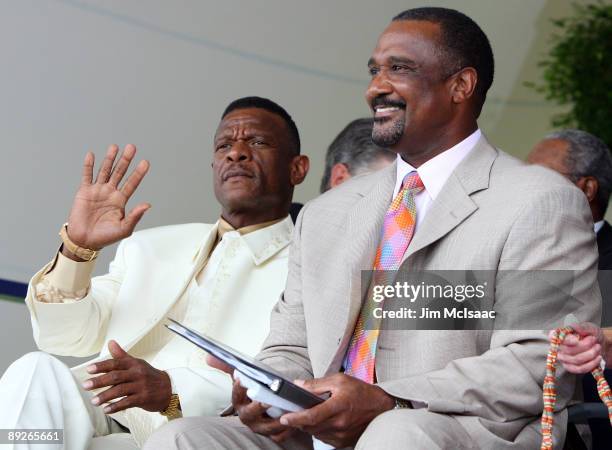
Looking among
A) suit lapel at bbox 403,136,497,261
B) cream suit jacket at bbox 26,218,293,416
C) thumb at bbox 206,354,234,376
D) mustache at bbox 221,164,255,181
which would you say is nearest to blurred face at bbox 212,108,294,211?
mustache at bbox 221,164,255,181

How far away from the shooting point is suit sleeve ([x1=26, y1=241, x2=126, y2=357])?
3.37 metres

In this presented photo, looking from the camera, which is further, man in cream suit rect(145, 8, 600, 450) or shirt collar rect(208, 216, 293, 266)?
shirt collar rect(208, 216, 293, 266)

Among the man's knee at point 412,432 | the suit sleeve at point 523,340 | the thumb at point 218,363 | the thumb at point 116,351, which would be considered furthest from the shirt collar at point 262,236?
the man's knee at point 412,432

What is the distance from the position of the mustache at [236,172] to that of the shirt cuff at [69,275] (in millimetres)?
631

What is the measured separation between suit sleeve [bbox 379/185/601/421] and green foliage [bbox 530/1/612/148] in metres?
4.23

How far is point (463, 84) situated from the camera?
3021 millimetres

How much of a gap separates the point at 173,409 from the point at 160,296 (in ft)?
1.76

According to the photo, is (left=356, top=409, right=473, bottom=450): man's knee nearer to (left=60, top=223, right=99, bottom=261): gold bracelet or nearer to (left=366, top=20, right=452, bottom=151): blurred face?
(left=366, top=20, right=452, bottom=151): blurred face

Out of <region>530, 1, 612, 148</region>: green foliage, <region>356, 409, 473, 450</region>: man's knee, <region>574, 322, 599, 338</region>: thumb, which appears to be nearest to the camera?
<region>356, 409, 473, 450</region>: man's knee

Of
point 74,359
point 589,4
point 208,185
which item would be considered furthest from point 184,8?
point 589,4

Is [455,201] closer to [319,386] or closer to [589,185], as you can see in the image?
[319,386]

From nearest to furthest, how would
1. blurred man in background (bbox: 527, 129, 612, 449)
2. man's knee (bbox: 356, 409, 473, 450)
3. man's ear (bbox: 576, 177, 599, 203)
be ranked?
man's knee (bbox: 356, 409, 473, 450) → blurred man in background (bbox: 527, 129, 612, 449) → man's ear (bbox: 576, 177, 599, 203)

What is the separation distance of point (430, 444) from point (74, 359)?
3587mm

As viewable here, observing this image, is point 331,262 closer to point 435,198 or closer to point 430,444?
point 435,198
